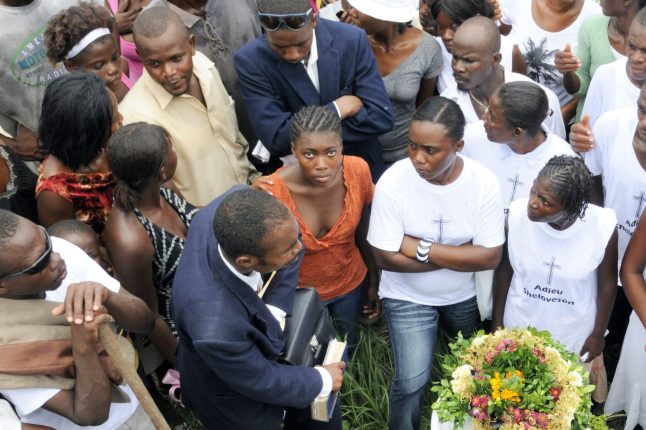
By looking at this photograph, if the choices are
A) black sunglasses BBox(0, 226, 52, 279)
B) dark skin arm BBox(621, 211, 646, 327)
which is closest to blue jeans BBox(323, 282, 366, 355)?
dark skin arm BBox(621, 211, 646, 327)

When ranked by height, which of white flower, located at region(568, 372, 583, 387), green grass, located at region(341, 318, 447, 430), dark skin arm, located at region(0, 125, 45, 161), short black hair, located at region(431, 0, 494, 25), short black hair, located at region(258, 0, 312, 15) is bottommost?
green grass, located at region(341, 318, 447, 430)

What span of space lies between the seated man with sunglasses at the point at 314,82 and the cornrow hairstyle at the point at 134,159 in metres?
0.77

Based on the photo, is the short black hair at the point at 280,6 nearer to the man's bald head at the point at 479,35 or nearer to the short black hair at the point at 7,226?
the man's bald head at the point at 479,35

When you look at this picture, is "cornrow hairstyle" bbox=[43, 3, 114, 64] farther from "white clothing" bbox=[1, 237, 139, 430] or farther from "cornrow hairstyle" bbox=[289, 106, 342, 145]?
"white clothing" bbox=[1, 237, 139, 430]

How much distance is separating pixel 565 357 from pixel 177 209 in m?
2.03

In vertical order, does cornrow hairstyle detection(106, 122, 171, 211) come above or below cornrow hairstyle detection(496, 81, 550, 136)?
below

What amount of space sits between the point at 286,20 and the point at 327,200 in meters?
0.99

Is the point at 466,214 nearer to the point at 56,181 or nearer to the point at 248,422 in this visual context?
the point at 248,422

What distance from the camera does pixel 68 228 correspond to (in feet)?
10.6

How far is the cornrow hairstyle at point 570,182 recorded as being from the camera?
3053mm

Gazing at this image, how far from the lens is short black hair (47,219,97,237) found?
3.20 metres

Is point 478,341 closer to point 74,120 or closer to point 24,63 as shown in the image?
point 74,120

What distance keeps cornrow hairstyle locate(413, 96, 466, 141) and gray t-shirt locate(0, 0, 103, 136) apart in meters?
2.32

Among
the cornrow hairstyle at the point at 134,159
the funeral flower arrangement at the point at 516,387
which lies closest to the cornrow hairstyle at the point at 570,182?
the funeral flower arrangement at the point at 516,387
